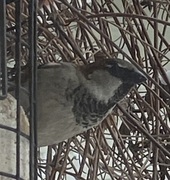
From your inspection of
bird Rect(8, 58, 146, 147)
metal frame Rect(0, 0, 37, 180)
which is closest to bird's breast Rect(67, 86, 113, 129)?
bird Rect(8, 58, 146, 147)

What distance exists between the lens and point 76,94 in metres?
0.93

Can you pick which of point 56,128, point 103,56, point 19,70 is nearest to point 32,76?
point 19,70

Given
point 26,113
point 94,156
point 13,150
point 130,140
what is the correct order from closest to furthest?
point 13,150 < point 26,113 < point 94,156 < point 130,140

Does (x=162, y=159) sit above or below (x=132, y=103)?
below

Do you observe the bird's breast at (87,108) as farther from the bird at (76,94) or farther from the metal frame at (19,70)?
the metal frame at (19,70)

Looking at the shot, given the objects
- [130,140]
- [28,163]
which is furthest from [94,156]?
[28,163]

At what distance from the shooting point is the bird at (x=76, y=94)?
90 cm

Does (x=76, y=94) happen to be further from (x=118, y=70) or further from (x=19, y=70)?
(x=19, y=70)

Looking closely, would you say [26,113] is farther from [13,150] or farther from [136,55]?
[136,55]

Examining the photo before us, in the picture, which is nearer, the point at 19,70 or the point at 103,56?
the point at 19,70

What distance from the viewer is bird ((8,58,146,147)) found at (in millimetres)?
905

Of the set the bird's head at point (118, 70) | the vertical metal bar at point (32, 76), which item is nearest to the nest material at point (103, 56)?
the bird's head at point (118, 70)

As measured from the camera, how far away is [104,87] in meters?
0.94

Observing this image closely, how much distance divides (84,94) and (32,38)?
0.61 ft
